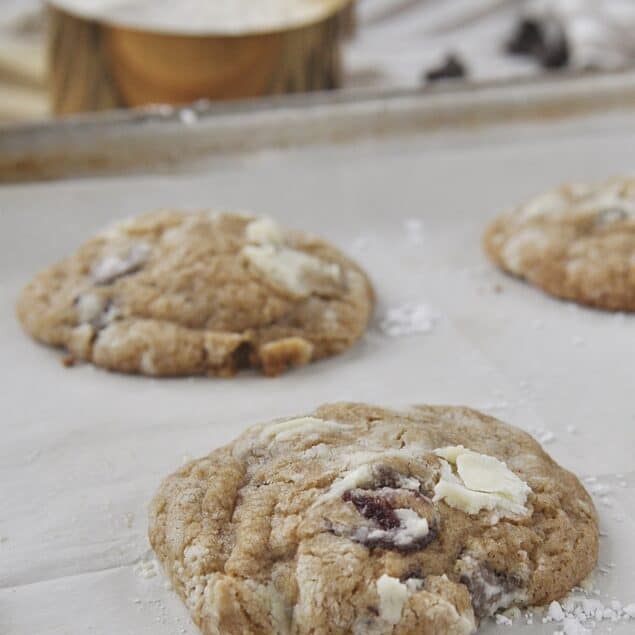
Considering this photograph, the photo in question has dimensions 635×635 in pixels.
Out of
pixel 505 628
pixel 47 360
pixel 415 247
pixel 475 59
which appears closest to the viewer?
pixel 505 628

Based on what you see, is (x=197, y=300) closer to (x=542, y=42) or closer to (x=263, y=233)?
(x=263, y=233)

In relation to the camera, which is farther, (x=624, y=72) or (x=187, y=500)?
(x=624, y=72)

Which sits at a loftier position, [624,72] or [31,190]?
[624,72]

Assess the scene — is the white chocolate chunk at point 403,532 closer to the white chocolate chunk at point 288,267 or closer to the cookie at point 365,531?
the cookie at point 365,531

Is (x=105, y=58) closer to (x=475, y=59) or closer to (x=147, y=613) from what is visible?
(x=475, y=59)

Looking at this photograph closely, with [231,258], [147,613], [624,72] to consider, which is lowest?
[147,613]

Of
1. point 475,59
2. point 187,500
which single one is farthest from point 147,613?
point 475,59

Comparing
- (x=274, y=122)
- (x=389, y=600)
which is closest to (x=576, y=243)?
(x=274, y=122)
